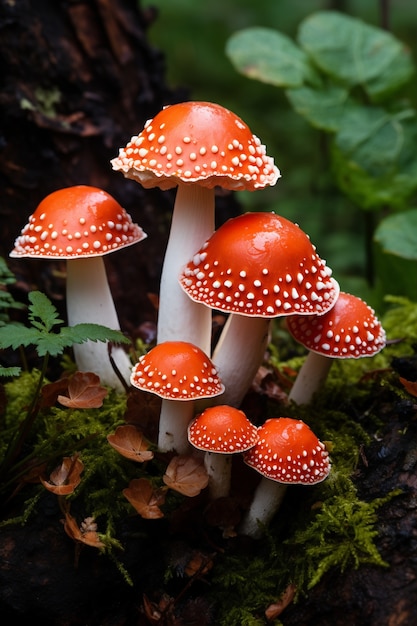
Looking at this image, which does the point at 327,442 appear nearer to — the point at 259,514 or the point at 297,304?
the point at 259,514

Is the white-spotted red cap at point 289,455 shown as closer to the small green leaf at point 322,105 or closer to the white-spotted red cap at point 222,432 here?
the white-spotted red cap at point 222,432

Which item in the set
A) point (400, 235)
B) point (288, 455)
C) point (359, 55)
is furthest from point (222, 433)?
point (359, 55)

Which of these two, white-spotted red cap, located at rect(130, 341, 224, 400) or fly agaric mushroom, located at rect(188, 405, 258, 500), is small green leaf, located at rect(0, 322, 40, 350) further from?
fly agaric mushroom, located at rect(188, 405, 258, 500)

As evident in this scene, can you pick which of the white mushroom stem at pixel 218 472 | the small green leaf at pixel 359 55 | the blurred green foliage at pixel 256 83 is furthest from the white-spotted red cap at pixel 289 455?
the blurred green foliage at pixel 256 83

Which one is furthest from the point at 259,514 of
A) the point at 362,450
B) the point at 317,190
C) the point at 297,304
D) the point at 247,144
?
the point at 317,190

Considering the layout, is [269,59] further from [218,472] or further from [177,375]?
[218,472]

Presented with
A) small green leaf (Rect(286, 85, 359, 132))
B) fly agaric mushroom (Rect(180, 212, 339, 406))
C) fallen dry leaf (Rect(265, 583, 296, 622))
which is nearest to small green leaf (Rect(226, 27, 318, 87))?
small green leaf (Rect(286, 85, 359, 132))
